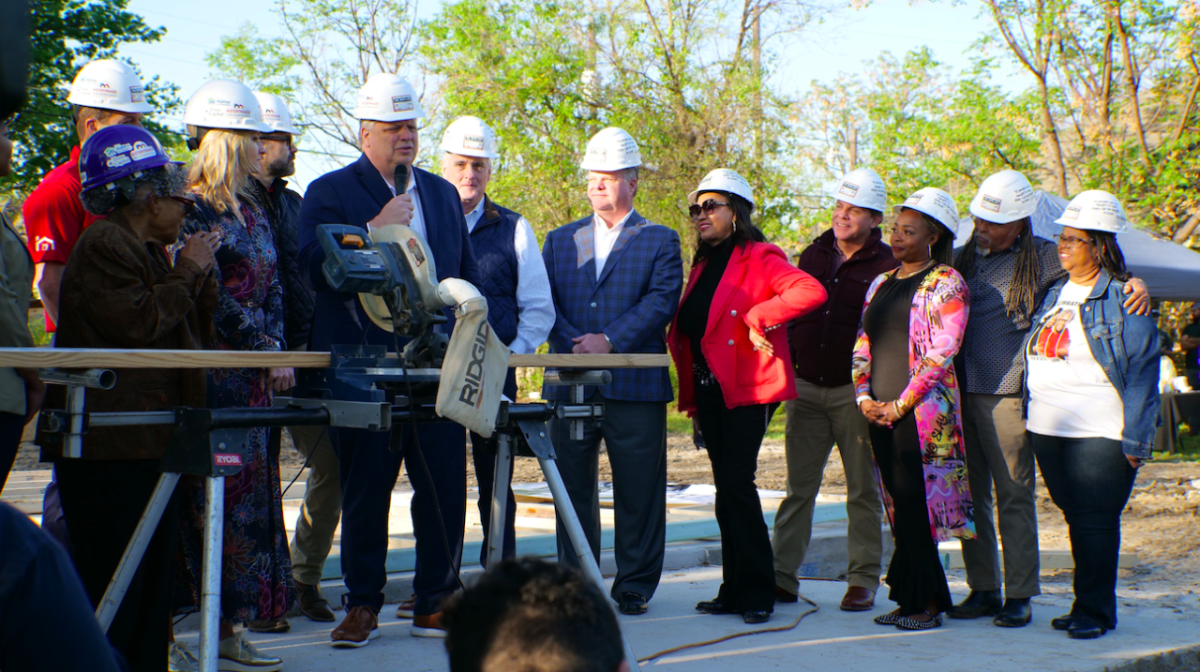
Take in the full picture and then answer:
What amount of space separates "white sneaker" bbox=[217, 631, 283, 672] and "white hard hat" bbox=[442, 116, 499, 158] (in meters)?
2.32

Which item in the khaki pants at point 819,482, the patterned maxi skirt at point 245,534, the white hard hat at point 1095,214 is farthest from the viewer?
the khaki pants at point 819,482

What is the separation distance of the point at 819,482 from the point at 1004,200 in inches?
58.2

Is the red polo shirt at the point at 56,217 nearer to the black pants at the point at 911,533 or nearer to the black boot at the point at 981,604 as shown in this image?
the black pants at the point at 911,533

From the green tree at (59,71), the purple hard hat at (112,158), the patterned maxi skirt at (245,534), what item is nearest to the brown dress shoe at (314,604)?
the patterned maxi skirt at (245,534)

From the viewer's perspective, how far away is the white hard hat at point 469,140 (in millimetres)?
4734

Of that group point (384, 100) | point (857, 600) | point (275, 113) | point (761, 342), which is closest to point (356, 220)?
point (384, 100)

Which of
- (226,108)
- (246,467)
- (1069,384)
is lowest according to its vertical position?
(246,467)

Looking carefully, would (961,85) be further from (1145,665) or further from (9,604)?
(9,604)

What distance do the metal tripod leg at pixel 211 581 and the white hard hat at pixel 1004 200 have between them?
334 cm

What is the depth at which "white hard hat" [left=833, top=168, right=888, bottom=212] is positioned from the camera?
484 centimetres

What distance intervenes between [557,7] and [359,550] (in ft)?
54.5

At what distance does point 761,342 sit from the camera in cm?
434

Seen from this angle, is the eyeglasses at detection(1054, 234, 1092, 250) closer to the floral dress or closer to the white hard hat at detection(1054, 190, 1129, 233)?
the white hard hat at detection(1054, 190, 1129, 233)

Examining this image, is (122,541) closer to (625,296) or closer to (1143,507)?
(625,296)
